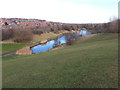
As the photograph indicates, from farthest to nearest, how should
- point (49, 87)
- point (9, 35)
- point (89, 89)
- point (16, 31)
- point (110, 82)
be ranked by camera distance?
point (16, 31) < point (9, 35) < point (49, 87) < point (110, 82) < point (89, 89)

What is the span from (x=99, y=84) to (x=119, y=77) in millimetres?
1257

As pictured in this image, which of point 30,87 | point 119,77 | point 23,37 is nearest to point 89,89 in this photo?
point 119,77

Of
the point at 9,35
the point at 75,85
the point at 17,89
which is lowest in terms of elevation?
the point at 17,89

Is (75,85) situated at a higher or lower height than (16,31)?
lower

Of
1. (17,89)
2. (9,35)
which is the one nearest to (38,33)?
(9,35)

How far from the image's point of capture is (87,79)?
618cm

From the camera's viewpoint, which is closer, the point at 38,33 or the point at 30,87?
the point at 30,87

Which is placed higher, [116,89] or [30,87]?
[116,89]

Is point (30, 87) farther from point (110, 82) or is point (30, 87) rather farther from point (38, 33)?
point (38, 33)

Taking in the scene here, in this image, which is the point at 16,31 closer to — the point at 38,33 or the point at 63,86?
the point at 38,33

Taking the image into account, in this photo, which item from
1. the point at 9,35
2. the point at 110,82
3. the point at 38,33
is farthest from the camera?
the point at 38,33

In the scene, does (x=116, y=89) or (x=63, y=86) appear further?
(x=63, y=86)

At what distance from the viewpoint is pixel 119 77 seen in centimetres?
589

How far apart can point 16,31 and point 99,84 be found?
66670 mm
